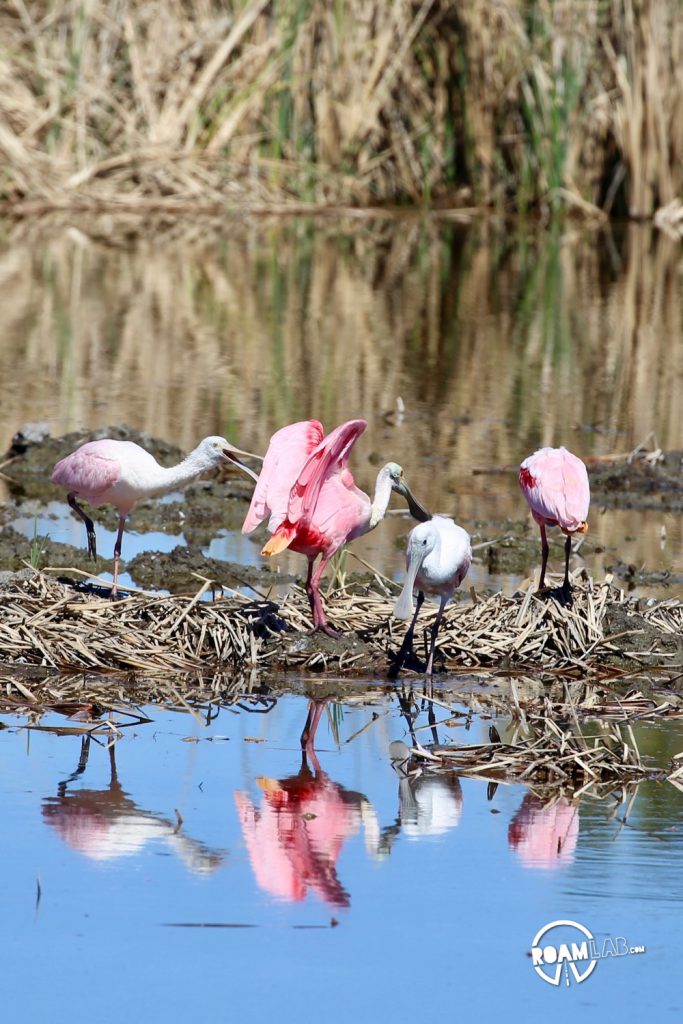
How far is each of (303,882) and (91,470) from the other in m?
3.03

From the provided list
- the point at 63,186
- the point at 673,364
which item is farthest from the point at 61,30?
the point at 673,364

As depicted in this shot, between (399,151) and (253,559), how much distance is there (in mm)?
16657

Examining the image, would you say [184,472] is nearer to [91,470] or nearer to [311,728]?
[91,470]

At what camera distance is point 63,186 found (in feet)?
75.4

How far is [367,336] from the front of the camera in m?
16.3

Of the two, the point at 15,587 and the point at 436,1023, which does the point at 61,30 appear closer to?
the point at 15,587

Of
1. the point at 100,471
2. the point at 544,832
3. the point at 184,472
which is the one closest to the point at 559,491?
the point at 184,472

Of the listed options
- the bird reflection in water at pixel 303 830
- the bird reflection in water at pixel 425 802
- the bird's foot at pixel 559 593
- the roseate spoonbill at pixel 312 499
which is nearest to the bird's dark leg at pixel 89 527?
the roseate spoonbill at pixel 312 499

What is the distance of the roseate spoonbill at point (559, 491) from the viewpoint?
718cm

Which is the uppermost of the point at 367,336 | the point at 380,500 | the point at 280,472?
the point at 367,336

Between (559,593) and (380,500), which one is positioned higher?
(380,500)

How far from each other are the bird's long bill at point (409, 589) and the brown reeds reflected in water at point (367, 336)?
3020mm

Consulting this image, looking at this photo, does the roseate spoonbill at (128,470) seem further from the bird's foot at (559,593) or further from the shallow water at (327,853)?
the bird's foot at (559,593)

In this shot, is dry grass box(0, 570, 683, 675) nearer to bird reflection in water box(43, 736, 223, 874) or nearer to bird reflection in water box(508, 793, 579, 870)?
bird reflection in water box(43, 736, 223, 874)
